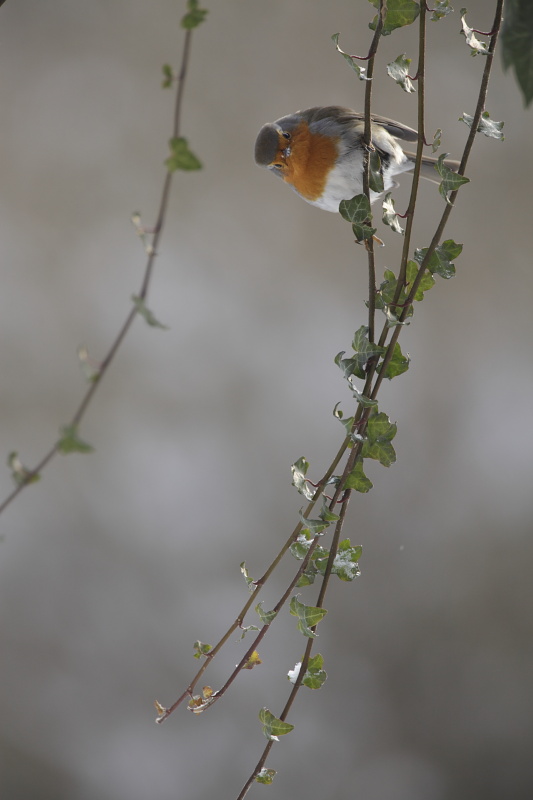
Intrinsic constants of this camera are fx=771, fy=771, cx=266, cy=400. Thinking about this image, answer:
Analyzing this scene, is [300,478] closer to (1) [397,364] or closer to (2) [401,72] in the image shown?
(1) [397,364]

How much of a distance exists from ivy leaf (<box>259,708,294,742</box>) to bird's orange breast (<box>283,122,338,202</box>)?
2.79 ft

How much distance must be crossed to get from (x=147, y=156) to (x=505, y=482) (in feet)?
5.45

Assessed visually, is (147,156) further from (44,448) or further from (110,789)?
(110,789)

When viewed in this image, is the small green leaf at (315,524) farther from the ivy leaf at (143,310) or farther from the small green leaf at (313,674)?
the ivy leaf at (143,310)

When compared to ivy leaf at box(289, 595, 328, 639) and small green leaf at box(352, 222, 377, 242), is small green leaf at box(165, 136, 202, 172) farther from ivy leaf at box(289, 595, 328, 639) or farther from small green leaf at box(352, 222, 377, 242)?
ivy leaf at box(289, 595, 328, 639)

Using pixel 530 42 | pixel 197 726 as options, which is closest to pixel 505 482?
pixel 197 726

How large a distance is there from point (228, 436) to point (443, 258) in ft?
6.30

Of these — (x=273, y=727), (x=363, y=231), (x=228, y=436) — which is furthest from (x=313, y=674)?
(x=228, y=436)

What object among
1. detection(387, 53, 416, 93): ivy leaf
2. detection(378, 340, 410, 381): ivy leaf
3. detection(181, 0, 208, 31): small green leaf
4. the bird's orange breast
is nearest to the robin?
the bird's orange breast

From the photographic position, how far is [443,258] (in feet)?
2.19

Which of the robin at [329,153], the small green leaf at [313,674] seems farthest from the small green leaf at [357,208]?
the robin at [329,153]

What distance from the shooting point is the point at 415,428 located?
8.59 feet

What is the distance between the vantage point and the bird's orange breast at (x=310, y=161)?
1236 mm

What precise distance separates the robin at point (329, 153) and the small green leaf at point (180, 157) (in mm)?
799
